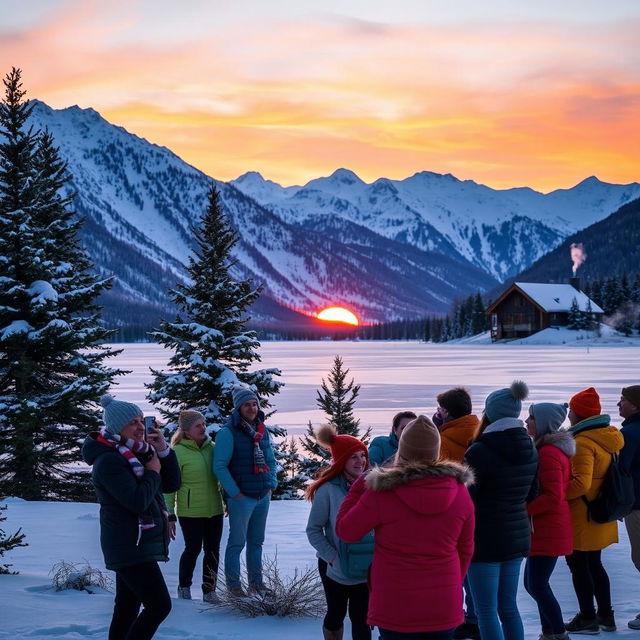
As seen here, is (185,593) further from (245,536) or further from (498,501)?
(498,501)

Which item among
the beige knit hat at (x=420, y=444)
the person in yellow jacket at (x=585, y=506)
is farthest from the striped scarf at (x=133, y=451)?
the person in yellow jacket at (x=585, y=506)

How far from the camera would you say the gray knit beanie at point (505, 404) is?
5395 mm

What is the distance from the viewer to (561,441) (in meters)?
5.79

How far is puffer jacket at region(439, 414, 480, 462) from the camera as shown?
621cm

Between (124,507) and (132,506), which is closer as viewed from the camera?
(132,506)

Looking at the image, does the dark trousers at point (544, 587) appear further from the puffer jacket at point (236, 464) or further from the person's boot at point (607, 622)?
the puffer jacket at point (236, 464)

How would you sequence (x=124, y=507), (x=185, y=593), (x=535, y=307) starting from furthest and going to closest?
1. (x=535, y=307)
2. (x=185, y=593)
3. (x=124, y=507)

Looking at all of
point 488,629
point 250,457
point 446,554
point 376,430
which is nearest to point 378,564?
point 446,554

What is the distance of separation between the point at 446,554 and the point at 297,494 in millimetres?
14040

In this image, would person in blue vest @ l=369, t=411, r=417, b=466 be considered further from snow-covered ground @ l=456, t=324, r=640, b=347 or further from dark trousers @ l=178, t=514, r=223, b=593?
snow-covered ground @ l=456, t=324, r=640, b=347

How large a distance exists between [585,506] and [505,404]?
61.5 inches

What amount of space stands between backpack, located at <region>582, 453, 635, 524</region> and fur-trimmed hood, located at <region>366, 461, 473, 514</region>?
9.01ft

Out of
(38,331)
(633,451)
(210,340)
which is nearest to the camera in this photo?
(633,451)

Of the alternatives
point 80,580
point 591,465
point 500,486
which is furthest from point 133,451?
point 591,465
